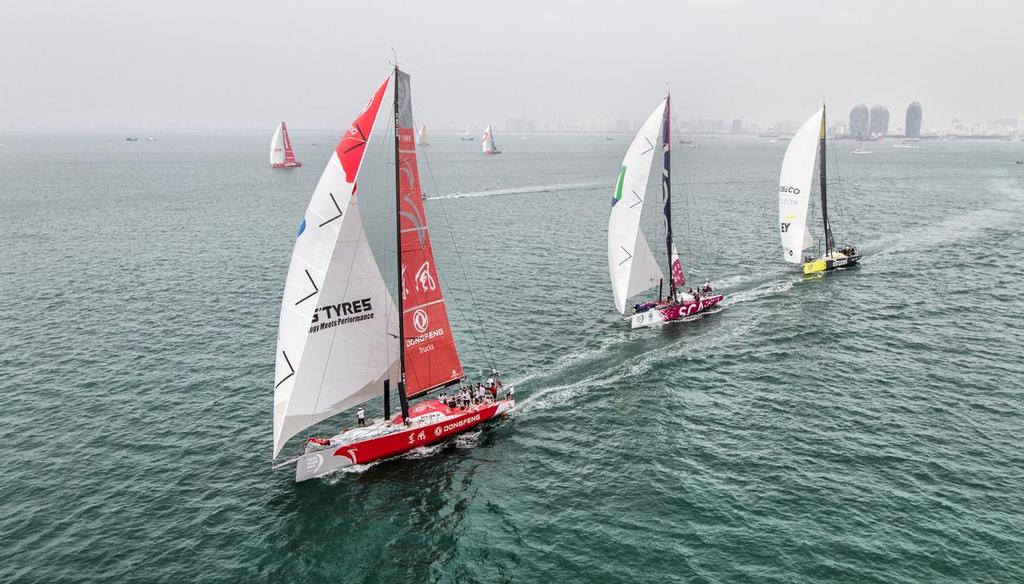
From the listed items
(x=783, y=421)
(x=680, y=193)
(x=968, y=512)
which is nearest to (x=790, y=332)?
(x=783, y=421)

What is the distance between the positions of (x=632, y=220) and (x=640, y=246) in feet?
9.38

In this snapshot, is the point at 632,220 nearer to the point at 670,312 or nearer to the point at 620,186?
the point at 620,186

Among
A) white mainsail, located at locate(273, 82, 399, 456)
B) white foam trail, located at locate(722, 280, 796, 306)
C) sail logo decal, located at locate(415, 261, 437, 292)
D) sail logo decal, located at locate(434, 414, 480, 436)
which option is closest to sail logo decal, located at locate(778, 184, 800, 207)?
white foam trail, located at locate(722, 280, 796, 306)

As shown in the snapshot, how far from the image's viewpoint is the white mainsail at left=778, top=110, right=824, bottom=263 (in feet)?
253

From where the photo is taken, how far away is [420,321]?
40719mm

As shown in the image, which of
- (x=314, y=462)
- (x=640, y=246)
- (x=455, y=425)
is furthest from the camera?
(x=640, y=246)

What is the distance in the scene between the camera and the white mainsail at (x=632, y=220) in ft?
184

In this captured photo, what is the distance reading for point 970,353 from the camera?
5169cm

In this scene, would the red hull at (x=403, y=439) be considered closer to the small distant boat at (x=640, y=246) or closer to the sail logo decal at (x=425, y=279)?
the sail logo decal at (x=425, y=279)

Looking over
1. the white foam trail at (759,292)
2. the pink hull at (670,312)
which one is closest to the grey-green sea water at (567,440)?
the white foam trail at (759,292)

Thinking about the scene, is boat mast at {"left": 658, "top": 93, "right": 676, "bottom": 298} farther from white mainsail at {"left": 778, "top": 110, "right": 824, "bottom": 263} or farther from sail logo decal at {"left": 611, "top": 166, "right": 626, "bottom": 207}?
white mainsail at {"left": 778, "top": 110, "right": 824, "bottom": 263}

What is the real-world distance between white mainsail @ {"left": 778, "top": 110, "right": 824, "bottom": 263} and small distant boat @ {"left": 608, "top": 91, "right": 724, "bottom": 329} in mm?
21650

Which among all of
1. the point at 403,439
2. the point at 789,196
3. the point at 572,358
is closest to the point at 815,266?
the point at 789,196

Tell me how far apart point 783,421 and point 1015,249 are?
224 feet
